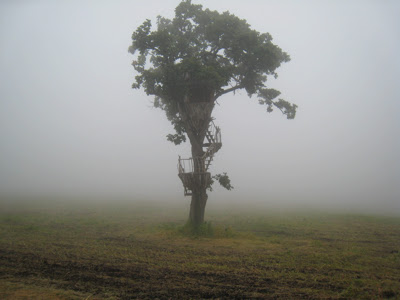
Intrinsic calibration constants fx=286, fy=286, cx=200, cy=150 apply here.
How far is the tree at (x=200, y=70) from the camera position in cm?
2089

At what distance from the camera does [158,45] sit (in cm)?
2100

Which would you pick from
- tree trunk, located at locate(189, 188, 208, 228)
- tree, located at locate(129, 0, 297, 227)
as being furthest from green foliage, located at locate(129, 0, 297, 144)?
tree trunk, located at locate(189, 188, 208, 228)

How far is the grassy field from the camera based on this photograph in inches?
370

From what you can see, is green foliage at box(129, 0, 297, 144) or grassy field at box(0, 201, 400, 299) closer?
grassy field at box(0, 201, 400, 299)

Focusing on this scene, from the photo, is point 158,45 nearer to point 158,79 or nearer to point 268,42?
point 158,79

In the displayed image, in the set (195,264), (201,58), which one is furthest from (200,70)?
(195,264)

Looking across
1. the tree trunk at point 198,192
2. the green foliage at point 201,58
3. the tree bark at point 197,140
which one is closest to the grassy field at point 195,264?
the tree trunk at point 198,192

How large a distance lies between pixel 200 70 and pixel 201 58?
374cm

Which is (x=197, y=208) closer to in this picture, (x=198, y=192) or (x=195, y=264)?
(x=198, y=192)

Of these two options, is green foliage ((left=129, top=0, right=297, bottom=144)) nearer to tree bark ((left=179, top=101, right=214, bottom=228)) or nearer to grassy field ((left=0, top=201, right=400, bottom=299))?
tree bark ((left=179, top=101, right=214, bottom=228))

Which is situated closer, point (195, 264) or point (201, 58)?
point (195, 264)

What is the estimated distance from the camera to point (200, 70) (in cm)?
2019

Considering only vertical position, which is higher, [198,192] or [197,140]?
[197,140]

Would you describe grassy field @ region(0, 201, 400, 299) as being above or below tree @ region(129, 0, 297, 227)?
below
